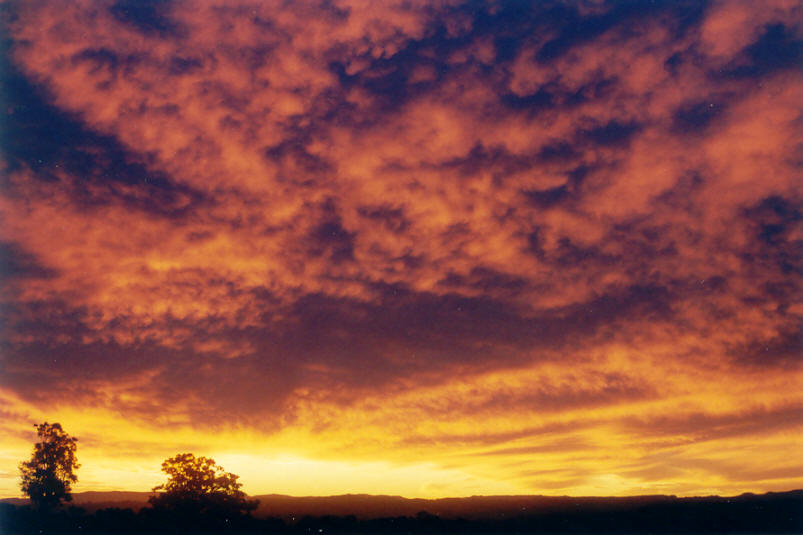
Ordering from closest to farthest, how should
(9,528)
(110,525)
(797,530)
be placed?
1. (797,530)
2. (9,528)
3. (110,525)

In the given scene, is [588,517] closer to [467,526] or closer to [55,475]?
[467,526]

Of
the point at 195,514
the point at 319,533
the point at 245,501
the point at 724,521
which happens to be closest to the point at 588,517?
the point at 724,521

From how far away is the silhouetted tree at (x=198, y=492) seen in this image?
57.8 m

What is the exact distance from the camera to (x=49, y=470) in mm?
63156

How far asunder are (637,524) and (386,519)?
97.1ft

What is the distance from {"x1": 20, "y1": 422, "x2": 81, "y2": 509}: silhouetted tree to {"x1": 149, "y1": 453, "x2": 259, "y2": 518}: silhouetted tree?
1362 centimetres

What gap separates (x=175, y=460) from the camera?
197 feet

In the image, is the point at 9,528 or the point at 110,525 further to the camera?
the point at 110,525

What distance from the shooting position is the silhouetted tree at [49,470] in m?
62.6

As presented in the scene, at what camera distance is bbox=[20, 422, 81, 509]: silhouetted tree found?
6259cm

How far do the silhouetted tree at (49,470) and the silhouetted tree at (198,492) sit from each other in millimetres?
13624

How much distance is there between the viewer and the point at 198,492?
58.7 metres

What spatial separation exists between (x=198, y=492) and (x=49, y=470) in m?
19.7

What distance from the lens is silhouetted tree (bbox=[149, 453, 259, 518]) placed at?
5784 cm
